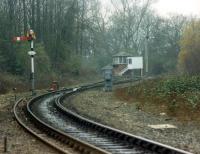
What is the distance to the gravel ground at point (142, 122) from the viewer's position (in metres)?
15.0

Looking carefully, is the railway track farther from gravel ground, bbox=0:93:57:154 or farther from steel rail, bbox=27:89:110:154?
gravel ground, bbox=0:93:57:154

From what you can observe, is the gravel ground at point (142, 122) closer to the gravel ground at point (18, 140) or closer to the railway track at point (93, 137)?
the railway track at point (93, 137)

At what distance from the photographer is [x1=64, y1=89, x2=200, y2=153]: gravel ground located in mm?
15031

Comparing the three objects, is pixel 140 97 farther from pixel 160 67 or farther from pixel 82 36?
pixel 160 67

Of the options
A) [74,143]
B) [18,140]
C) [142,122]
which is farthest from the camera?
[142,122]

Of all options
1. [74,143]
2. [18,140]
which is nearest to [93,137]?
[74,143]

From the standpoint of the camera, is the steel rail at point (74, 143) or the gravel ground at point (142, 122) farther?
the gravel ground at point (142, 122)

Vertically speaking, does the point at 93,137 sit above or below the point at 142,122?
above

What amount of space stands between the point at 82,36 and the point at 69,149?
64.5 meters

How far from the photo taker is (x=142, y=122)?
795 inches

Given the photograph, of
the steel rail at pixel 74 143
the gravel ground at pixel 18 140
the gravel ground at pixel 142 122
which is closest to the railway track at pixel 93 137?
the steel rail at pixel 74 143

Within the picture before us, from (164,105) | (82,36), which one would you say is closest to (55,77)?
(82,36)

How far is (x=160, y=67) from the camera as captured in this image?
86188 mm

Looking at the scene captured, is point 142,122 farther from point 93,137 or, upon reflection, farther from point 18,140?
point 18,140
